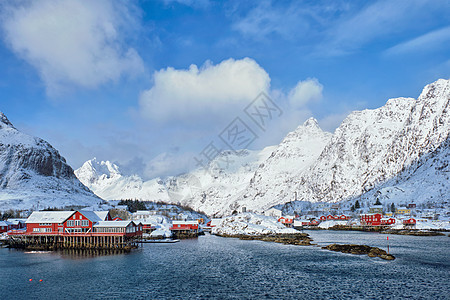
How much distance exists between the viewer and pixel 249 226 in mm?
150625

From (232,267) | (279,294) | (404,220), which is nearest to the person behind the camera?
(279,294)

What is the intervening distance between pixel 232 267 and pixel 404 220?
13710 centimetres

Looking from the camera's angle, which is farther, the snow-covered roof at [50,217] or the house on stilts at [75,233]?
the snow-covered roof at [50,217]

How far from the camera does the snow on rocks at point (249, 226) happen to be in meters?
148

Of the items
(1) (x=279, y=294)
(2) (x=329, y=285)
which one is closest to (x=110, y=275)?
(1) (x=279, y=294)

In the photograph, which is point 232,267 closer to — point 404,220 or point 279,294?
point 279,294

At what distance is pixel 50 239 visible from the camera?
106 meters

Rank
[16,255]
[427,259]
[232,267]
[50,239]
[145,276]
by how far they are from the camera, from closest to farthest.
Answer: [145,276]
[232,267]
[427,259]
[16,255]
[50,239]

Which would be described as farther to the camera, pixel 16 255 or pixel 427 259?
pixel 16 255

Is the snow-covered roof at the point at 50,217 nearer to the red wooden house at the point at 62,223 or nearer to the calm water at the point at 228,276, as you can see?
the red wooden house at the point at 62,223

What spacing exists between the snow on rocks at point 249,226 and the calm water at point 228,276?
6602cm

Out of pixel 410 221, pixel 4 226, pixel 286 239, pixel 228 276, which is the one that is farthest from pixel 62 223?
pixel 410 221

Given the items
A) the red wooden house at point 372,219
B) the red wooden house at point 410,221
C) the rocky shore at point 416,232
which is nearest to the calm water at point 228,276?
the rocky shore at point 416,232

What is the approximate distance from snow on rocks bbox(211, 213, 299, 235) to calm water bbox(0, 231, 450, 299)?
66.0 meters
